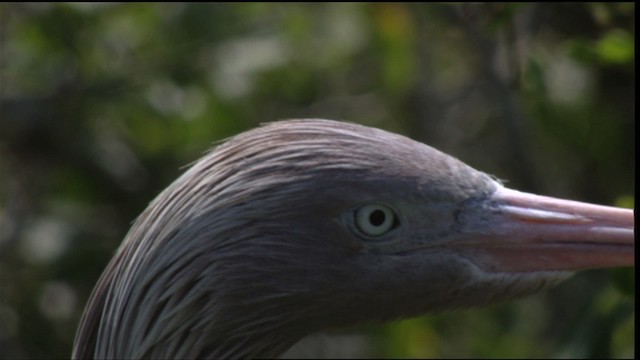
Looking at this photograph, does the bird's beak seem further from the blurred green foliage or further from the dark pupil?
the blurred green foliage

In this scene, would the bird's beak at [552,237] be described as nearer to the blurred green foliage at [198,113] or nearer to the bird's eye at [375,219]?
the bird's eye at [375,219]

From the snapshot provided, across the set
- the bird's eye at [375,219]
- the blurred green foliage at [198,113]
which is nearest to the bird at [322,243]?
the bird's eye at [375,219]

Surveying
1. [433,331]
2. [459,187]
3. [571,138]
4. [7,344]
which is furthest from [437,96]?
[459,187]

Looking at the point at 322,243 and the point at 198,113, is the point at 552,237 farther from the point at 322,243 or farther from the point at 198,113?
the point at 198,113

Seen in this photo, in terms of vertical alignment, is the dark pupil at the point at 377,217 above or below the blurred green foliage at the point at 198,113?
below

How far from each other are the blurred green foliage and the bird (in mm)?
1806

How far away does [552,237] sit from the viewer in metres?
3.80

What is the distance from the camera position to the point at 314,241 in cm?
384

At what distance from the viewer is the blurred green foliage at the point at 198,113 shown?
607cm

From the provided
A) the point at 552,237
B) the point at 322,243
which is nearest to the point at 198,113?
the point at 322,243

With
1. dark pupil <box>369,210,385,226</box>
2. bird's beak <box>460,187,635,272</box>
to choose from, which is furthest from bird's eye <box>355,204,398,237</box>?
bird's beak <box>460,187,635,272</box>

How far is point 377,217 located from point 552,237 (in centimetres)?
44

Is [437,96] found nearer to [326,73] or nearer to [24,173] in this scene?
[326,73]

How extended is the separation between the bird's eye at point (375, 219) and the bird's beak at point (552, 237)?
224 mm
